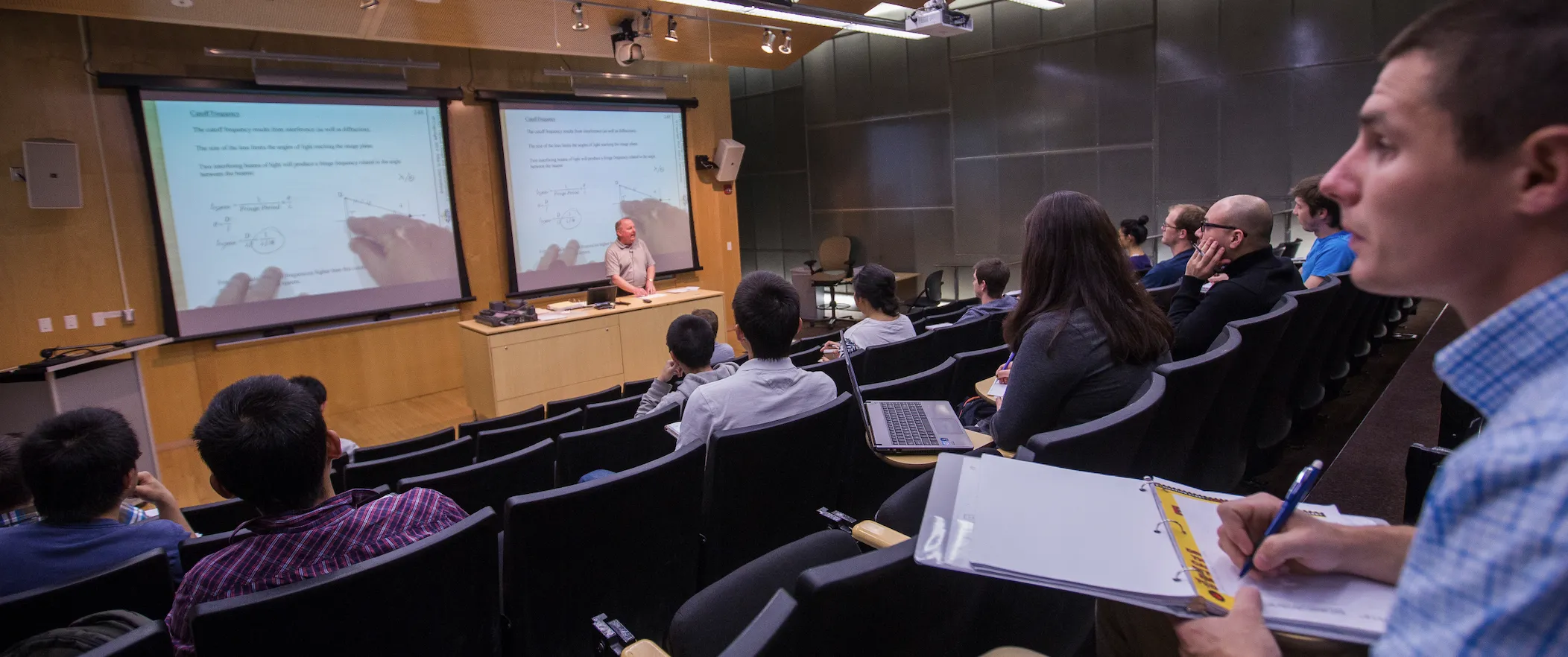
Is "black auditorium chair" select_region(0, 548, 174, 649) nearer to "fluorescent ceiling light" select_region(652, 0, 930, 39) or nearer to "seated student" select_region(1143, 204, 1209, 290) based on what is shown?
"seated student" select_region(1143, 204, 1209, 290)

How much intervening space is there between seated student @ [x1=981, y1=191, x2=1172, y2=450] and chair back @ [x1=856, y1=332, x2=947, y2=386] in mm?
1195

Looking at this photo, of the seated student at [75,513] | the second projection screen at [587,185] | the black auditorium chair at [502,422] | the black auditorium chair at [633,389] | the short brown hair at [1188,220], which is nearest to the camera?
the seated student at [75,513]

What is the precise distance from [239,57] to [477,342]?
2.95 meters

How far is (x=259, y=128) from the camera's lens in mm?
6242

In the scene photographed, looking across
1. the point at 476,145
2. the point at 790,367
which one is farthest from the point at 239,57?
the point at 790,367

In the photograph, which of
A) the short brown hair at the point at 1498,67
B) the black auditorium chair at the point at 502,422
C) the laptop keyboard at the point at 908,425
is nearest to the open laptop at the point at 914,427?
the laptop keyboard at the point at 908,425

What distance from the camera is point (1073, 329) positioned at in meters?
2.20

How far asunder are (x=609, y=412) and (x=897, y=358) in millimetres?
1400

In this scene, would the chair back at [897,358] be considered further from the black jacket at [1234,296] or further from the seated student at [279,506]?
the seated student at [279,506]

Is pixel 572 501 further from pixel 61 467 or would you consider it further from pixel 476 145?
pixel 476 145

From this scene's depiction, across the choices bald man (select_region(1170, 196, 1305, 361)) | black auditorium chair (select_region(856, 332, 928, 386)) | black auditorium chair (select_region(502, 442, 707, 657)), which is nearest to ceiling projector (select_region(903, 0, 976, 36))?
black auditorium chair (select_region(856, 332, 928, 386))

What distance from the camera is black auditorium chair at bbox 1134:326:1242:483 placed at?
198 cm

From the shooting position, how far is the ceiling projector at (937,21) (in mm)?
7305

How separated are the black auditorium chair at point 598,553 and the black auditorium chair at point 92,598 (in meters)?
0.69
